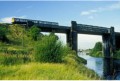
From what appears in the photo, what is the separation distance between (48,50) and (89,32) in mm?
68147

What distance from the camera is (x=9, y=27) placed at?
79812mm

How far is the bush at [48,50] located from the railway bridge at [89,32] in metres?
27.1

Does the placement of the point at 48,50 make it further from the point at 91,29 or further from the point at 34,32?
the point at 91,29

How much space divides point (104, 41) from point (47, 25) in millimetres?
37118

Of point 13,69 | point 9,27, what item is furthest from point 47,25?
point 13,69

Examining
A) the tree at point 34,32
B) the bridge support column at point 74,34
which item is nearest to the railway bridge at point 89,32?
the bridge support column at point 74,34

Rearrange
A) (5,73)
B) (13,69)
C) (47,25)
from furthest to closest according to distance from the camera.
→ (47,25) → (13,69) → (5,73)

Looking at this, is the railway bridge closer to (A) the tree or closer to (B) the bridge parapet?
(B) the bridge parapet

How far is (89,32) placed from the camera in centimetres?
9538

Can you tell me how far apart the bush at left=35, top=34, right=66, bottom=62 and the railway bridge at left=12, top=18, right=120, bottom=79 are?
88.8 ft

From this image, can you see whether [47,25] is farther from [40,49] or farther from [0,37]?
[40,49]

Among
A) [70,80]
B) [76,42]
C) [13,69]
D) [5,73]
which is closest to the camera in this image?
[70,80]

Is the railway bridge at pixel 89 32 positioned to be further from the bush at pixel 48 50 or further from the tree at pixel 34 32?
the bush at pixel 48 50

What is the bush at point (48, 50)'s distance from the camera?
2795cm
